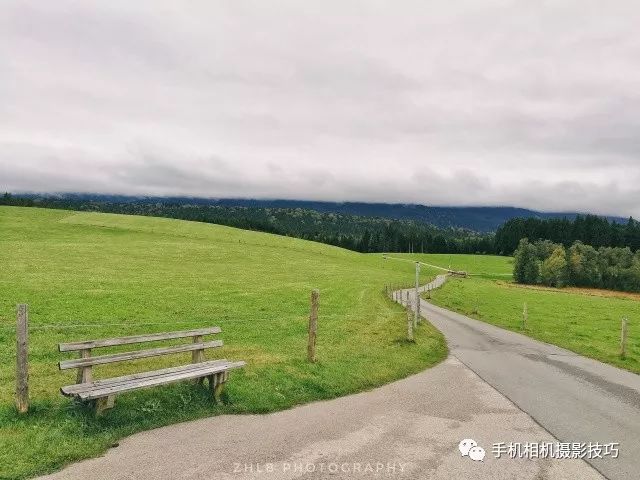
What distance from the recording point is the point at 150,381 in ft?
39.4

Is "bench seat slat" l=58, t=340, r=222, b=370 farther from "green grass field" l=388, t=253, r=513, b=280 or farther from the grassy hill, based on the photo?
"green grass field" l=388, t=253, r=513, b=280

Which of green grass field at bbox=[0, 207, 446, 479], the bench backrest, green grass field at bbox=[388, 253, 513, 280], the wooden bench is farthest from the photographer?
green grass field at bbox=[388, 253, 513, 280]

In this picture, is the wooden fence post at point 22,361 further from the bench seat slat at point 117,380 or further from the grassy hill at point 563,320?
the grassy hill at point 563,320

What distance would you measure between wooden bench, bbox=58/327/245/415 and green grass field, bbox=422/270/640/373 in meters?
20.0

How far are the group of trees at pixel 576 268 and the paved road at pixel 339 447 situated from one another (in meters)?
119

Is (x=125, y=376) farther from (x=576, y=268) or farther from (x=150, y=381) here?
(x=576, y=268)

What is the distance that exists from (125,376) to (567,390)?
592 inches

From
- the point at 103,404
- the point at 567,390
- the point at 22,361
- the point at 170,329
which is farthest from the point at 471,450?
the point at 170,329

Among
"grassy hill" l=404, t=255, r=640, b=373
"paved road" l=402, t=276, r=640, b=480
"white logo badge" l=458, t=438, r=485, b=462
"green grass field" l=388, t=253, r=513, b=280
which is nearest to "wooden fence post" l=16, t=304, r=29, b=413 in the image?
"white logo badge" l=458, t=438, r=485, b=462

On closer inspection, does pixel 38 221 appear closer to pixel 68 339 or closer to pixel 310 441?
pixel 68 339

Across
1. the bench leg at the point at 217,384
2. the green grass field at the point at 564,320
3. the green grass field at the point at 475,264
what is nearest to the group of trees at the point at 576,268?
the green grass field at the point at 475,264

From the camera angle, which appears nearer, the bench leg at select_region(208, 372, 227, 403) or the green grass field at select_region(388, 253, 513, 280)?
the bench leg at select_region(208, 372, 227, 403)

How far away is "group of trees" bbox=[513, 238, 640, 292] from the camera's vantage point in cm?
12025

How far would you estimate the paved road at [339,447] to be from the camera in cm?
963
